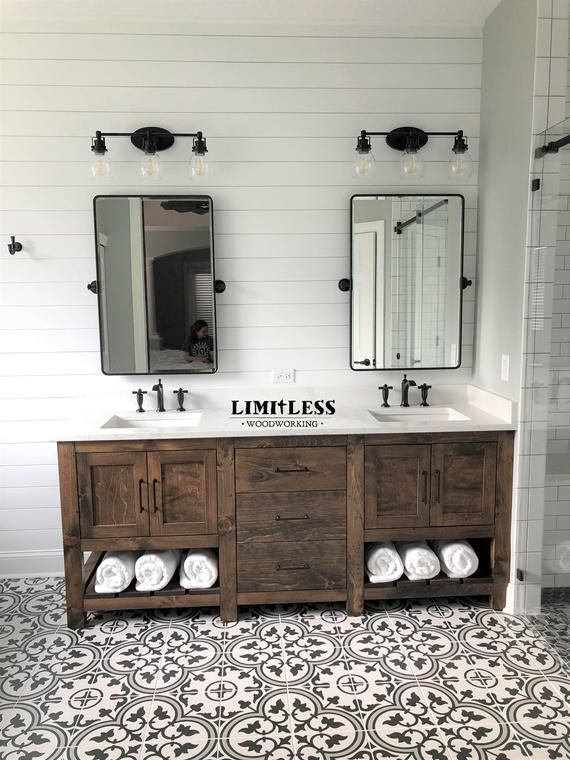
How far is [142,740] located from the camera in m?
1.87

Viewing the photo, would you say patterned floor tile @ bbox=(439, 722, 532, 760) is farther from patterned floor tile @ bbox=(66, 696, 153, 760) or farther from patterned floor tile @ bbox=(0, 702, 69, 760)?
patterned floor tile @ bbox=(0, 702, 69, 760)

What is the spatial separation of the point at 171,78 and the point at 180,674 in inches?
109

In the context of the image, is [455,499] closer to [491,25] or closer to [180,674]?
[180,674]

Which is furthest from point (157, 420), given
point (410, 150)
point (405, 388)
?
point (410, 150)

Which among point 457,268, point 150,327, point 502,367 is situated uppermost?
point 457,268

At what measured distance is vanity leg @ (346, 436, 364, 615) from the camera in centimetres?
253

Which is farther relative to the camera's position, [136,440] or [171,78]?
[171,78]

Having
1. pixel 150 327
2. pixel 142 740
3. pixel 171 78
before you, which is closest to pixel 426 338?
pixel 150 327

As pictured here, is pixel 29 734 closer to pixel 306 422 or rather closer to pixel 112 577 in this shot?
pixel 112 577

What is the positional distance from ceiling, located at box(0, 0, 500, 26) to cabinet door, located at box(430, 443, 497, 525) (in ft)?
6.91

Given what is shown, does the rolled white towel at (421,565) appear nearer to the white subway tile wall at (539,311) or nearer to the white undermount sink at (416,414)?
the white subway tile wall at (539,311)

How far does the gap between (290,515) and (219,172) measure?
177cm

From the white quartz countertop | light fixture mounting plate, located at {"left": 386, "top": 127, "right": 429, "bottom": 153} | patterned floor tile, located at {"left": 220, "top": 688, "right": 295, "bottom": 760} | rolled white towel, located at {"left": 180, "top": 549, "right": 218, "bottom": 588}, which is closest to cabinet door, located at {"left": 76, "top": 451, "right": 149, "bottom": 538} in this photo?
the white quartz countertop

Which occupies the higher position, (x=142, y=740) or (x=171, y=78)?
(x=171, y=78)
